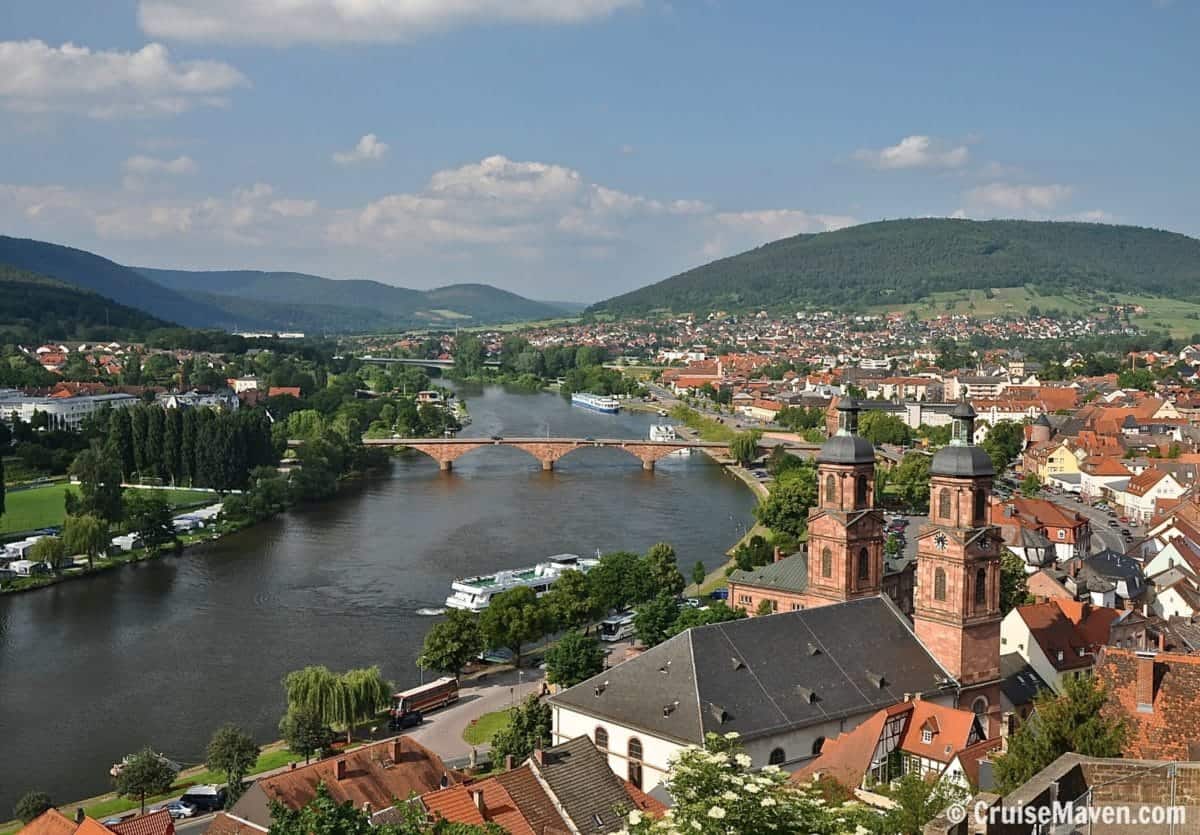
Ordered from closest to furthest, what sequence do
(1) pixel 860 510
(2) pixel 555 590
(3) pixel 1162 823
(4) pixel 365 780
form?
(3) pixel 1162 823 → (4) pixel 365 780 → (1) pixel 860 510 → (2) pixel 555 590

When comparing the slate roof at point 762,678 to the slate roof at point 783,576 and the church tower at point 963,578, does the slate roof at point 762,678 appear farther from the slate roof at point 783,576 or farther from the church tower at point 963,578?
the slate roof at point 783,576

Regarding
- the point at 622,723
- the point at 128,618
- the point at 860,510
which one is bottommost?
the point at 128,618

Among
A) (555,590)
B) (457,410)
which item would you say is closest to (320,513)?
(555,590)

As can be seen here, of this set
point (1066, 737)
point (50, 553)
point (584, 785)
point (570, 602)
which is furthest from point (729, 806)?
point (50, 553)

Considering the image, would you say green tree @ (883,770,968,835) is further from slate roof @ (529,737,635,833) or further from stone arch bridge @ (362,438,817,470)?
stone arch bridge @ (362,438,817,470)

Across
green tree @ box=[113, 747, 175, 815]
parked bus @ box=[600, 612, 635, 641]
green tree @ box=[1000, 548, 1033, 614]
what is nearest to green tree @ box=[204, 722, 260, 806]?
green tree @ box=[113, 747, 175, 815]

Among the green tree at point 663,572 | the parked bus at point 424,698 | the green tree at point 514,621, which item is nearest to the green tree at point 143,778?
the parked bus at point 424,698

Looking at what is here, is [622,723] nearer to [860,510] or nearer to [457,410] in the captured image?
[860,510]

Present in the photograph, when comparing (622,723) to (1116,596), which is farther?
(1116,596)
